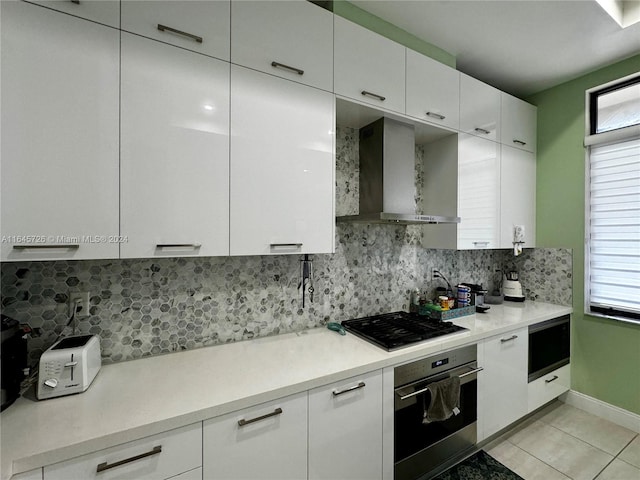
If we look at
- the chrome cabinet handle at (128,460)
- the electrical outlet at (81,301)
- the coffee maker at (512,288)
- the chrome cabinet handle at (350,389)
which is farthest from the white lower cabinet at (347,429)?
the coffee maker at (512,288)

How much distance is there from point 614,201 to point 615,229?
224 millimetres

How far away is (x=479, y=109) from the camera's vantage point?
2.23 m

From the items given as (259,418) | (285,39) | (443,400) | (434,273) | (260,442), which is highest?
(285,39)

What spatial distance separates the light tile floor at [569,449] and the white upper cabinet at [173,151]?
2345mm

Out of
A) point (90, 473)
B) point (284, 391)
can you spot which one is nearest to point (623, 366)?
point (284, 391)

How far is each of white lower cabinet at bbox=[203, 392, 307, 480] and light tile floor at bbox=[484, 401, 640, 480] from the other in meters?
1.60

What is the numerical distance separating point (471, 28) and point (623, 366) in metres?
2.79

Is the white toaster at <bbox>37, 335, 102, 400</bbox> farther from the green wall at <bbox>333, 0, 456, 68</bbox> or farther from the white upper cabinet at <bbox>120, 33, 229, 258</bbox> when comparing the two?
the green wall at <bbox>333, 0, 456, 68</bbox>

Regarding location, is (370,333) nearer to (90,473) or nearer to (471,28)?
(90,473)

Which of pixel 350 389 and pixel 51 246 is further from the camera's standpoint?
pixel 350 389

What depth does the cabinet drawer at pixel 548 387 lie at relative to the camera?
87.0 inches

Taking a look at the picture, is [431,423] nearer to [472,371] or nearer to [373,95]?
[472,371]

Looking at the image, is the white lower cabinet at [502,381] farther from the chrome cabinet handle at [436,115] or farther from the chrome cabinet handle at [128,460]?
the chrome cabinet handle at [128,460]

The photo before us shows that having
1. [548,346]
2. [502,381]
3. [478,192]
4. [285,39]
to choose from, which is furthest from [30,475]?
[548,346]
